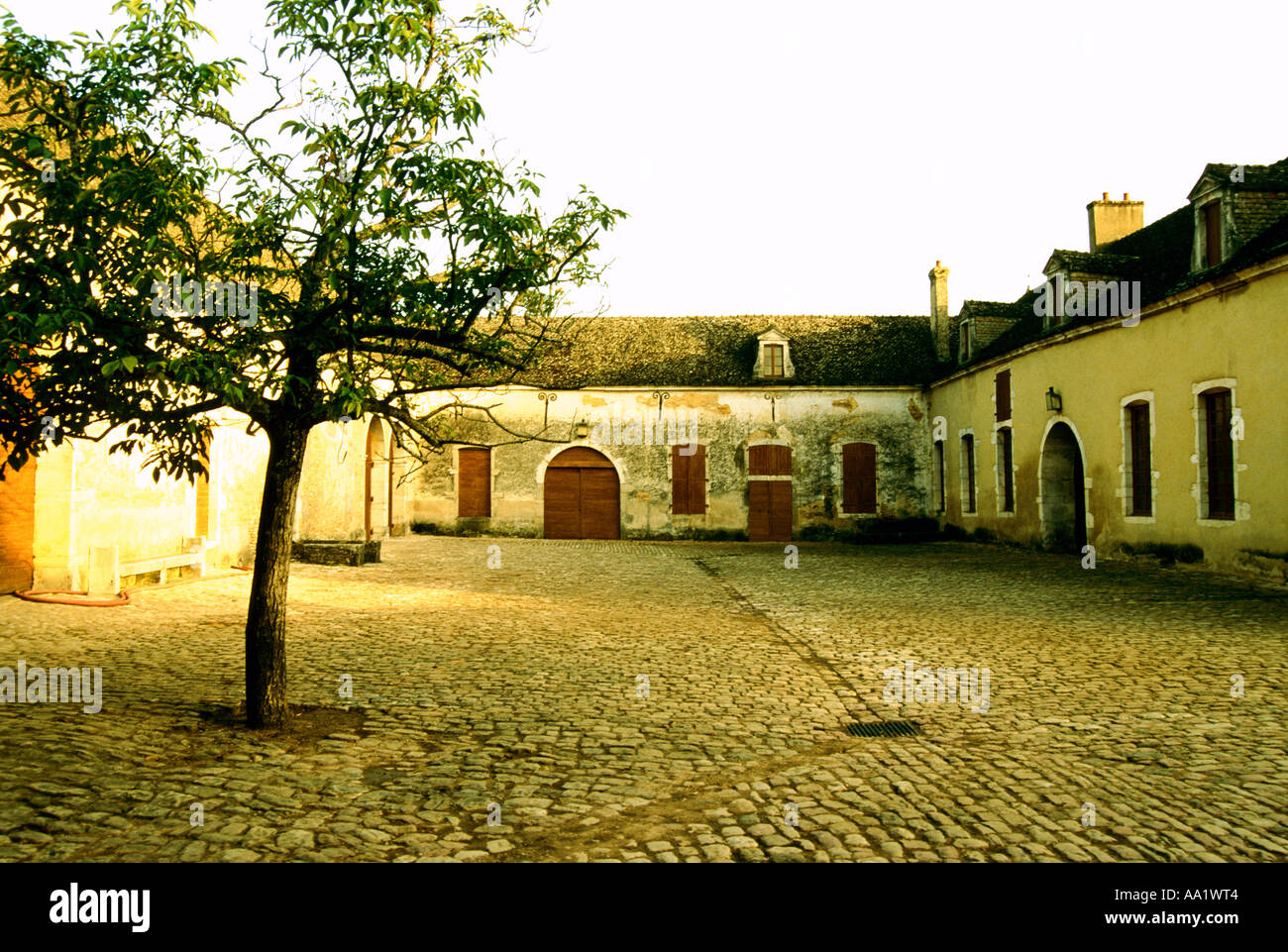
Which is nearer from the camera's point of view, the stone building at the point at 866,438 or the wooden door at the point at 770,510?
the stone building at the point at 866,438

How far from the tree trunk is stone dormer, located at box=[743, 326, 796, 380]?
2124 centimetres

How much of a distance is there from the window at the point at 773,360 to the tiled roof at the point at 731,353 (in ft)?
1.49

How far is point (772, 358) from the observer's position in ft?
84.8

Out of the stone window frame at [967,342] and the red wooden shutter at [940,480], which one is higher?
the stone window frame at [967,342]

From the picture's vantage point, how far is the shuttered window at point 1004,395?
787 inches

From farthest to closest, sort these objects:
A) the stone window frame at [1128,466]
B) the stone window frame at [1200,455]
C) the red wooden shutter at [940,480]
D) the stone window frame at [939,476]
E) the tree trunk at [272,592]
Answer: the red wooden shutter at [940,480] < the stone window frame at [939,476] < the stone window frame at [1128,466] < the stone window frame at [1200,455] < the tree trunk at [272,592]

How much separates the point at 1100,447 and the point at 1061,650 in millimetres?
9982

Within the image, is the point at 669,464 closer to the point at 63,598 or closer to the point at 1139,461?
the point at 1139,461

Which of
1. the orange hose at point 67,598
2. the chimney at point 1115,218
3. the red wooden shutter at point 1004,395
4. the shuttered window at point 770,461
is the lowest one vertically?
the orange hose at point 67,598

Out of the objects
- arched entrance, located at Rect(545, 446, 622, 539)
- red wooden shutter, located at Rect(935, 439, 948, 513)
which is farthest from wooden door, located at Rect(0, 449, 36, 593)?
red wooden shutter, located at Rect(935, 439, 948, 513)

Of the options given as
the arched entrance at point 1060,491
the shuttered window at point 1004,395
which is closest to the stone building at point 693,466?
the shuttered window at point 1004,395

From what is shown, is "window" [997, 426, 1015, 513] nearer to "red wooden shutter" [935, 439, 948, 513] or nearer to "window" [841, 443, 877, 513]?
"red wooden shutter" [935, 439, 948, 513]

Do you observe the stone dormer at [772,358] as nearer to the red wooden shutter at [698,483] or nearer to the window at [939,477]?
the red wooden shutter at [698,483]

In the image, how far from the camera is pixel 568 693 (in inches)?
247
